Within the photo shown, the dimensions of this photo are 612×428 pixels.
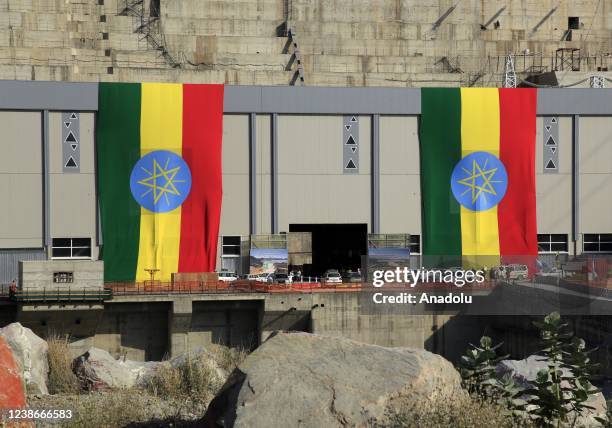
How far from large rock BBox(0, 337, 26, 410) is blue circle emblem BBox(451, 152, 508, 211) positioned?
163 ft

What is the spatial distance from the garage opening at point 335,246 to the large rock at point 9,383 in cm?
4797

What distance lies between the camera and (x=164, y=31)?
256 ft

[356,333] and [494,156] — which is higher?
[494,156]

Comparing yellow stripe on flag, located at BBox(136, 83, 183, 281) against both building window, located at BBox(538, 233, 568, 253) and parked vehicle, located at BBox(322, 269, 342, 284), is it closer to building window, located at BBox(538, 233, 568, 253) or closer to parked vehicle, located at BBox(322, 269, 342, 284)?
parked vehicle, located at BBox(322, 269, 342, 284)

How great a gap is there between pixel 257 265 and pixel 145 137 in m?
10.4

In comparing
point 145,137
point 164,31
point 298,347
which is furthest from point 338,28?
point 298,347

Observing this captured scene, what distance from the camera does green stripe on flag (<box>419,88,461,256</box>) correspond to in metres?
70.2

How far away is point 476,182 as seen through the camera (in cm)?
7056

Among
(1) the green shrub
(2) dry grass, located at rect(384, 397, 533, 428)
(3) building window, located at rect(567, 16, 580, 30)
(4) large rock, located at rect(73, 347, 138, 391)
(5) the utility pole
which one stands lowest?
(4) large rock, located at rect(73, 347, 138, 391)

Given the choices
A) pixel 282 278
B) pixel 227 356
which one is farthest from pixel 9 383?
pixel 282 278

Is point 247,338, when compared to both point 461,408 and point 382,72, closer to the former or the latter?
point 382,72

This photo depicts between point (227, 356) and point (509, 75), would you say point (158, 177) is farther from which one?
point (509, 75)

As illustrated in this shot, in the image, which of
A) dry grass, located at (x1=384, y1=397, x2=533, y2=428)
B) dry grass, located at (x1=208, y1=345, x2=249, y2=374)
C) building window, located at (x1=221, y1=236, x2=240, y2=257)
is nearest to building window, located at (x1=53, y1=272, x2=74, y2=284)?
dry grass, located at (x1=208, y1=345, x2=249, y2=374)

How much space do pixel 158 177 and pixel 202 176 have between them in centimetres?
269
